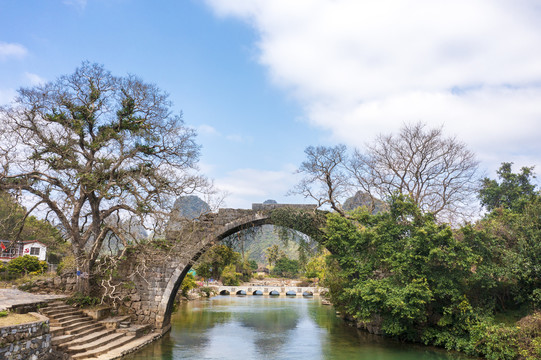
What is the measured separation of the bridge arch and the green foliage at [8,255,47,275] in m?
10.4

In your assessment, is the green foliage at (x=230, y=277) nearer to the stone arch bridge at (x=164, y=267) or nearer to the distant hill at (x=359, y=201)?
the distant hill at (x=359, y=201)

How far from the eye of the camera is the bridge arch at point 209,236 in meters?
15.7

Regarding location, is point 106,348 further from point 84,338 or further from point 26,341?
point 26,341

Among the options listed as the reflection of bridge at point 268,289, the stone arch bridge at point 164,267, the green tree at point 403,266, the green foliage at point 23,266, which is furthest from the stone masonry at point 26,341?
the reflection of bridge at point 268,289

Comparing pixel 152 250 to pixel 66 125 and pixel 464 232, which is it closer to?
pixel 66 125

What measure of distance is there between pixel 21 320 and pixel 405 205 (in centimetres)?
1278

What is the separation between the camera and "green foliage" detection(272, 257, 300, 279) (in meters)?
69.6

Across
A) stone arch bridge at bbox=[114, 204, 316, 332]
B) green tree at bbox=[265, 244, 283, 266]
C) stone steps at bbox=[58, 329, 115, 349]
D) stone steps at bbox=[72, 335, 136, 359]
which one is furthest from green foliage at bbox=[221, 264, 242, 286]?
stone steps at bbox=[58, 329, 115, 349]

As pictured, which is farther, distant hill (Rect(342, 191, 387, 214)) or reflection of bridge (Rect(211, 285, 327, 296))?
reflection of bridge (Rect(211, 285, 327, 296))

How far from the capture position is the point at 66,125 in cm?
1425

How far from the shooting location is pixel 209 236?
53.7 ft

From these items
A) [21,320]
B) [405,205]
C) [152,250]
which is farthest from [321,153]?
[21,320]

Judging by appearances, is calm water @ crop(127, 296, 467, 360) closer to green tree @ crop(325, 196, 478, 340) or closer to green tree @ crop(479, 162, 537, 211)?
green tree @ crop(325, 196, 478, 340)

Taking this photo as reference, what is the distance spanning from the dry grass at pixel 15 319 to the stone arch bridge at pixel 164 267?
5.85 m
